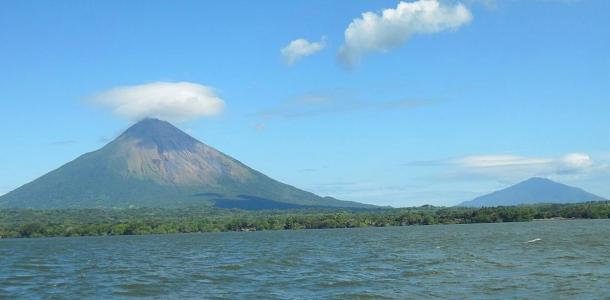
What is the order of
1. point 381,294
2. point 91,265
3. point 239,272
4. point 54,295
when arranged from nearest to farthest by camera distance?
1. point 381,294
2. point 54,295
3. point 239,272
4. point 91,265

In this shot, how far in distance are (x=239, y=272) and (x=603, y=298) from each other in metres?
30.4

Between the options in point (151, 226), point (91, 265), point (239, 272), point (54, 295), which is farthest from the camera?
point (151, 226)

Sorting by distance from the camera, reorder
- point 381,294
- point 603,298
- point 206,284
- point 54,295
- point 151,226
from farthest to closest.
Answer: point 151,226
point 206,284
point 54,295
point 381,294
point 603,298

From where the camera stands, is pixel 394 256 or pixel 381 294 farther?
pixel 394 256

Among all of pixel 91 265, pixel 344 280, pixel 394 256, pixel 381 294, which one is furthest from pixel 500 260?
pixel 91 265

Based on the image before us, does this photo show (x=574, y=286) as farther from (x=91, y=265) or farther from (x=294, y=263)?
(x=91, y=265)

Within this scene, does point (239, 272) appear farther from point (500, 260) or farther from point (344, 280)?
point (500, 260)

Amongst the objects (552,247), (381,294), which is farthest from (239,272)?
(552,247)

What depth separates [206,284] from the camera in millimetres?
49625

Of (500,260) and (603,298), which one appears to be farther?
(500,260)

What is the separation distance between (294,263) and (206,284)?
1872 cm

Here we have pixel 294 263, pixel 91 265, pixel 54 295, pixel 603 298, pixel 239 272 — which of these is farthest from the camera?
pixel 91 265

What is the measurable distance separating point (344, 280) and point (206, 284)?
31.0 ft

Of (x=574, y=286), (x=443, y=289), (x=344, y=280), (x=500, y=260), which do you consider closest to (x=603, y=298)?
(x=574, y=286)
